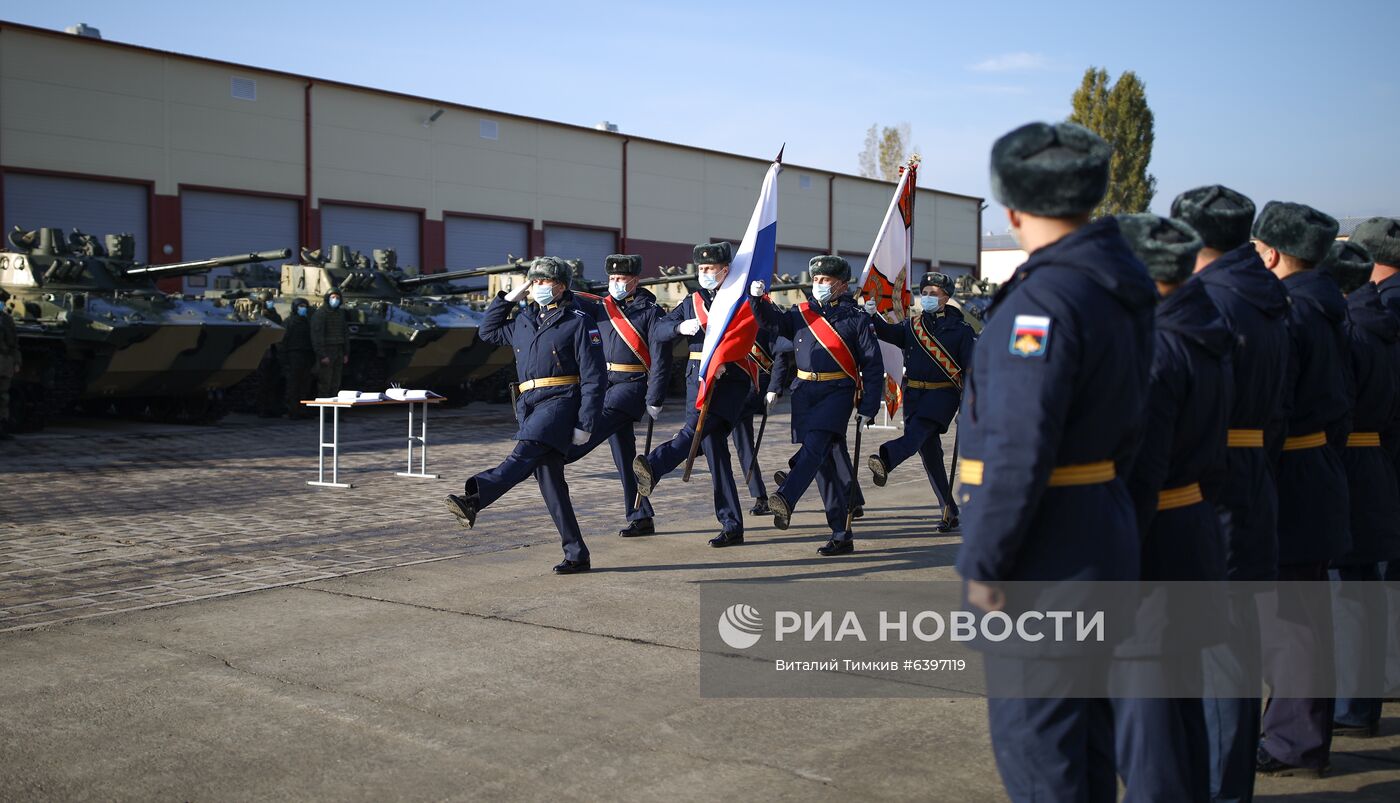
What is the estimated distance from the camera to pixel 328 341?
19641 mm

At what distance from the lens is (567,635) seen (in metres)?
6.41

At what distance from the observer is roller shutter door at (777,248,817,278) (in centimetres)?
4035

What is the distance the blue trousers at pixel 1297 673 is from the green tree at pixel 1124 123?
48906 millimetres

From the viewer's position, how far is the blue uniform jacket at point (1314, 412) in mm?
4750

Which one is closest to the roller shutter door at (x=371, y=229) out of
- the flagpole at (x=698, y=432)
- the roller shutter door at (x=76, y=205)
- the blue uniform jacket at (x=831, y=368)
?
the roller shutter door at (x=76, y=205)

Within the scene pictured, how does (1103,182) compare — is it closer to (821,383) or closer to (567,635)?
(567,635)

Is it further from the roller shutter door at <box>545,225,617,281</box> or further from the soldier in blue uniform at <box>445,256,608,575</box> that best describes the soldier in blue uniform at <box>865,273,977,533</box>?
the roller shutter door at <box>545,225,617,281</box>

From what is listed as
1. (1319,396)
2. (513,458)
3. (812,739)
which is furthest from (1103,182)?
(513,458)

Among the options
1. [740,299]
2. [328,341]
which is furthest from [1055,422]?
[328,341]

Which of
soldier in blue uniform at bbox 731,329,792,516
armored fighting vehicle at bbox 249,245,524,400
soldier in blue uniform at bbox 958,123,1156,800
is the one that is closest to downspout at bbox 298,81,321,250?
armored fighting vehicle at bbox 249,245,524,400

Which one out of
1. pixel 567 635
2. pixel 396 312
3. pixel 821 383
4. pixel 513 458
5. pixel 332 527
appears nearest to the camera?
pixel 567 635

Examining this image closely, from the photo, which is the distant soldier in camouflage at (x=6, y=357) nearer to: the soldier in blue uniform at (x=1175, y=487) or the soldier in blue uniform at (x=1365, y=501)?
the soldier in blue uniform at (x=1365, y=501)

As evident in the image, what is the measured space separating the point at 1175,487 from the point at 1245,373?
29.9 inches

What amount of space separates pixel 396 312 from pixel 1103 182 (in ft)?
61.7
